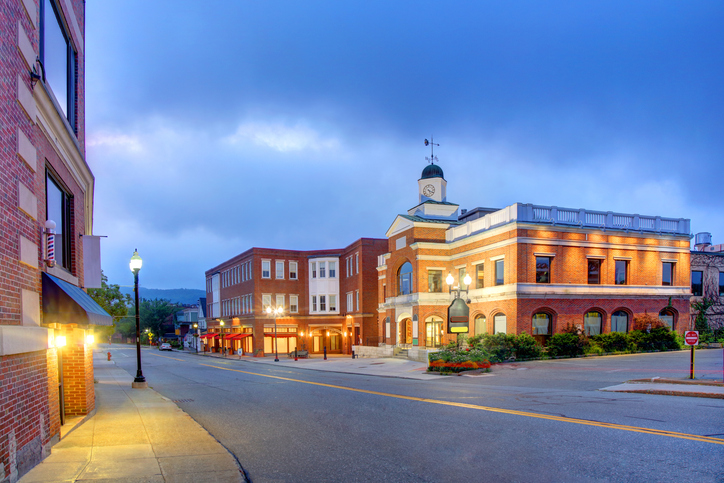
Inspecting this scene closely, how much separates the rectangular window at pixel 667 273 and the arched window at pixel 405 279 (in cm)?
1750

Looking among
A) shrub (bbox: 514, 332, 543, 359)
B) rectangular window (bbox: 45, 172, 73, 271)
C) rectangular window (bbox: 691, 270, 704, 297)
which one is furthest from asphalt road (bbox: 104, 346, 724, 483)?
rectangular window (bbox: 691, 270, 704, 297)

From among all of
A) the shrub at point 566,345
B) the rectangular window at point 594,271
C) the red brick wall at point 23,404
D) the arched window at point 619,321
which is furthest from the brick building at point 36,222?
the arched window at point 619,321

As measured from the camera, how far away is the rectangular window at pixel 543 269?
29859 millimetres

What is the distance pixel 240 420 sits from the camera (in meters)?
11.9

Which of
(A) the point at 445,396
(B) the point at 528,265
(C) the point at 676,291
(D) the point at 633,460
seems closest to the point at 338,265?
(B) the point at 528,265

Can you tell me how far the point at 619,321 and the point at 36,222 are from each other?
32209 millimetres

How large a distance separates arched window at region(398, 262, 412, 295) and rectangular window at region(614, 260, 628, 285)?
14.7 meters

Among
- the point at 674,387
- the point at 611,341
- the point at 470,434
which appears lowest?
the point at 611,341

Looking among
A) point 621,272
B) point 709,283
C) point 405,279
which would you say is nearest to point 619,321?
point 621,272

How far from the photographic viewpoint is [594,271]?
31109 millimetres

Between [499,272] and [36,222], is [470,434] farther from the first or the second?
[499,272]

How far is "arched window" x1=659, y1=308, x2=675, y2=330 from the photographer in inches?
1273

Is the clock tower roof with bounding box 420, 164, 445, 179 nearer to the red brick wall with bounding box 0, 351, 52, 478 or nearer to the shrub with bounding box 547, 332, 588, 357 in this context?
the shrub with bounding box 547, 332, 588, 357

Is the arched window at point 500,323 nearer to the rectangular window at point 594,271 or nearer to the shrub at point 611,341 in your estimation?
the shrub at point 611,341
